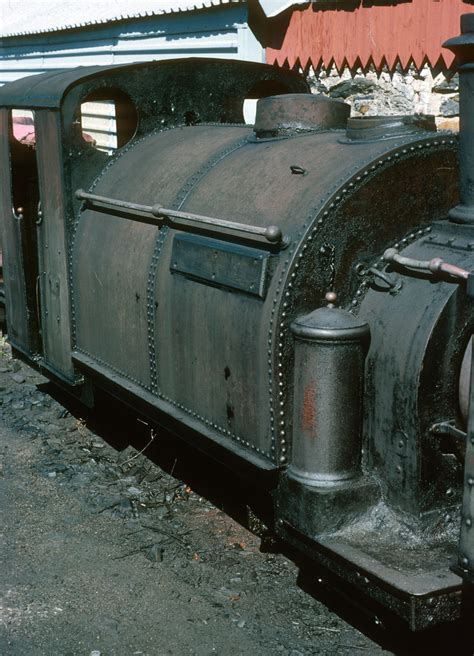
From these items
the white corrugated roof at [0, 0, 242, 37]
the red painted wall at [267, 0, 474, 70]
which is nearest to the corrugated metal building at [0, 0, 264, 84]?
the white corrugated roof at [0, 0, 242, 37]

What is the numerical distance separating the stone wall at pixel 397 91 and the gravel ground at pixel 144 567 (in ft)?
12.9

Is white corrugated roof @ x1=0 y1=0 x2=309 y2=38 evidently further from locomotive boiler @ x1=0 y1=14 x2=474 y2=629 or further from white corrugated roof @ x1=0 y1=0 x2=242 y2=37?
locomotive boiler @ x1=0 y1=14 x2=474 y2=629

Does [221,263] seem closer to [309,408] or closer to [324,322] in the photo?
[324,322]

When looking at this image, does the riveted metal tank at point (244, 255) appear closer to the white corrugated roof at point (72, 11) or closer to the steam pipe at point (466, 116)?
the steam pipe at point (466, 116)

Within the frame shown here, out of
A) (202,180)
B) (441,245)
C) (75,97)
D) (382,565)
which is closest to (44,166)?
(75,97)

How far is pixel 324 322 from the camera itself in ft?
11.6

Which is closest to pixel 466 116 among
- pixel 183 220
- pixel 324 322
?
pixel 324 322

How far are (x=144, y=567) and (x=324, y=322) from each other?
1722mm

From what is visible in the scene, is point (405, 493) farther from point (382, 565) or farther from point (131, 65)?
point (131, 65)

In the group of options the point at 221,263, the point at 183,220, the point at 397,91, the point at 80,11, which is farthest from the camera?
the point at 80,11

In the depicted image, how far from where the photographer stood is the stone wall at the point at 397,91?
7684 mm

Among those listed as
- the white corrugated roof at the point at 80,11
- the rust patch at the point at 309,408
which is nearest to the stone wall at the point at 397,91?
the white corrugated roof at the point at 80,11

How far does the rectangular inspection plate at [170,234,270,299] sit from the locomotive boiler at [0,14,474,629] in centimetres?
1

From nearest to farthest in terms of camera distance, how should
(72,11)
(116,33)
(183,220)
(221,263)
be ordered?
(221,263) < (183,220) < (116,33) < (72,11)
